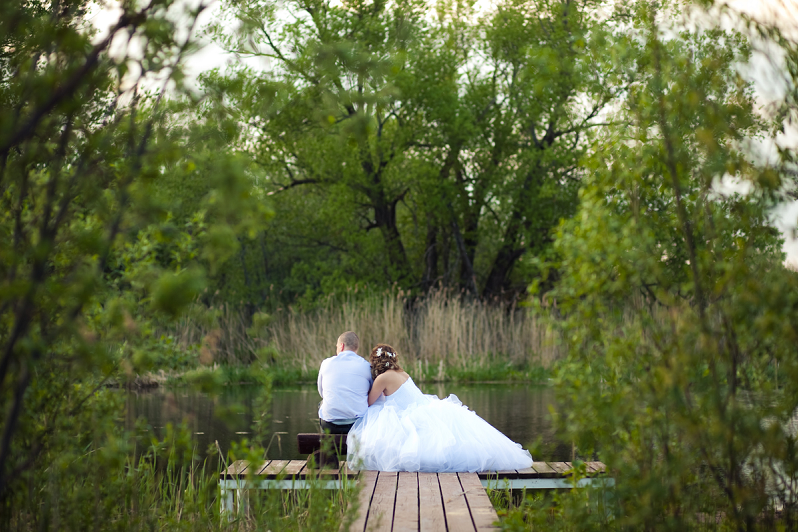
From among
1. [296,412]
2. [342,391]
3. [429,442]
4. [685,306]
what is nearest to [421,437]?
[429,442]

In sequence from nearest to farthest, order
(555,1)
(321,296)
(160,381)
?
(160,381) → (321,296) → (555,1)

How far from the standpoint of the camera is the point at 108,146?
2576mm

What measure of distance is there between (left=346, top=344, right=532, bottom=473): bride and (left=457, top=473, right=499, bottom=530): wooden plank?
0.32 metres

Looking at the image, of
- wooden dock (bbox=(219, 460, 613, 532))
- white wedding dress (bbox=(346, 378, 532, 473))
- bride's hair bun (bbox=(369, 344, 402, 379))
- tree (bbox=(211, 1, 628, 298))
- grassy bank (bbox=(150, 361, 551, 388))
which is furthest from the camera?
tree (bbox=(211, 1, 628, 298))

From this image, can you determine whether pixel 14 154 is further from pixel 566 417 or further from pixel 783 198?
pixel 783 198

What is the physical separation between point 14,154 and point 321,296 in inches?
667

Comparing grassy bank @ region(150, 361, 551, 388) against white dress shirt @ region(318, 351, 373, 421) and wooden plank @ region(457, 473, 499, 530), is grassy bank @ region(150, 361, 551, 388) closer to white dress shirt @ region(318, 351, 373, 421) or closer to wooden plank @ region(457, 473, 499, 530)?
white dress shirt @ region(318, 351, 373, 421)

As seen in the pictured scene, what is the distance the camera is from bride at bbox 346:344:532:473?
20.8 feet

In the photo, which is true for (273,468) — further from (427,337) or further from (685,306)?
(427,337)

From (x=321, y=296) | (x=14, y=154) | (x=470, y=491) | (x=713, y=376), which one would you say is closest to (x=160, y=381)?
(x=321, y=296)

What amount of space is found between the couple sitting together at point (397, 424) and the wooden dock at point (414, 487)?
15 cm

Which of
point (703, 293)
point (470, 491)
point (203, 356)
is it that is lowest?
point (470, 491)

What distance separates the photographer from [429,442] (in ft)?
21.1

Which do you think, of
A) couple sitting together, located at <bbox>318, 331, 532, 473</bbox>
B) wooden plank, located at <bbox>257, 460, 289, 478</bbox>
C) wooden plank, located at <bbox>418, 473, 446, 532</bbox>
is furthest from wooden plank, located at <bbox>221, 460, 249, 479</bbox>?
wooden plank, located at <bbox>418, 473, 446, 532</bbox>
